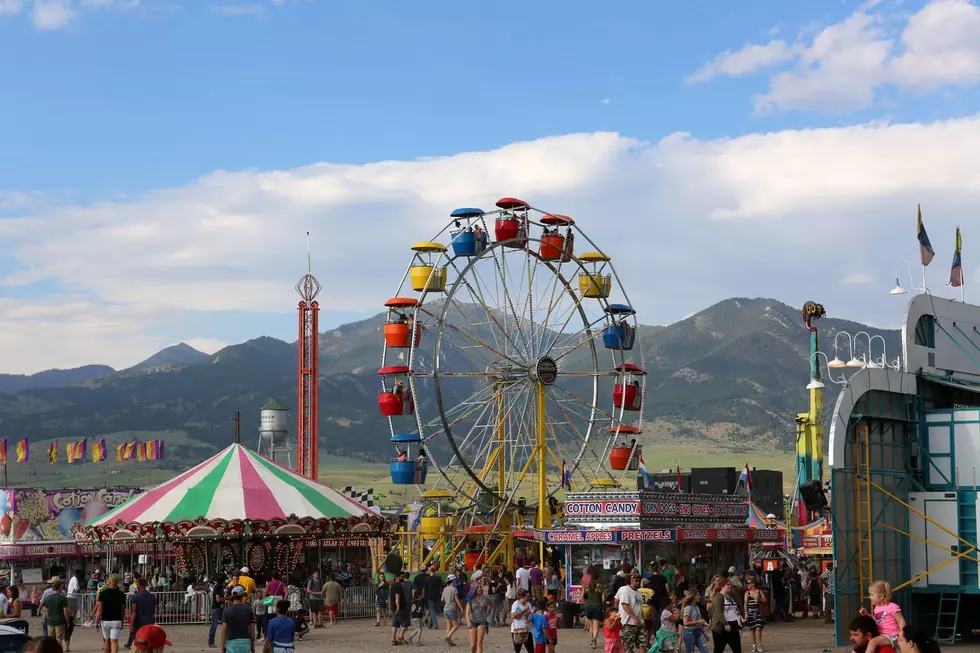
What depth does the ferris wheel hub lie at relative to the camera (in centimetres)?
4156

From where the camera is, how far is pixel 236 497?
3562cm

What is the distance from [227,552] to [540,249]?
1334cm

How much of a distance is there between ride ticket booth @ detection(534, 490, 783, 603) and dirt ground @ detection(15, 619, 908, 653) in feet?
8.97

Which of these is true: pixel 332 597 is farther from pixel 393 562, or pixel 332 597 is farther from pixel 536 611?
pixel 536 611

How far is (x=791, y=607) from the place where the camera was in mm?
32438

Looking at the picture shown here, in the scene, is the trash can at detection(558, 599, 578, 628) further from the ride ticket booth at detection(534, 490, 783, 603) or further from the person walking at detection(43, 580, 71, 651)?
the person walking at detection(43, 580, 71, 651)

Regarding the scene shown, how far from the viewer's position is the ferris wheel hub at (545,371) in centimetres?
4156

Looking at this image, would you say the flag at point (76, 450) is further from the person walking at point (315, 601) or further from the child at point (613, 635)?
the child at point (613, 635)

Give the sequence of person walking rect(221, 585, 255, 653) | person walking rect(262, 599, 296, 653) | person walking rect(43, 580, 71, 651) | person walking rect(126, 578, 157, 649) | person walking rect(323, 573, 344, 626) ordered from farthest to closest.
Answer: person walking rect(323, 573, 344, 626)
person walking rect(43, 580, 71, 651)
person walking rect(126, 578, 157, 649)
person walking rect(221, 585, 255, 653)
person walking rect(262, 599, 296, 653)

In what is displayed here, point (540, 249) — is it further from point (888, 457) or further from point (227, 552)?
point (888, 457)

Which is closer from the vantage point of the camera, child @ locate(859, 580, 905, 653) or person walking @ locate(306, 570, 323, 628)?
child @ locate(859, 580, 905, 653)

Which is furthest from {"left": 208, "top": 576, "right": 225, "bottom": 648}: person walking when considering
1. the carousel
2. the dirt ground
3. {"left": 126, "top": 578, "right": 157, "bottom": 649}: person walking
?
the carousel

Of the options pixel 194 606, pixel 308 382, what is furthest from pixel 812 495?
pixel 308 382

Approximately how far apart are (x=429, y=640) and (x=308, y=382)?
38.5 meters
